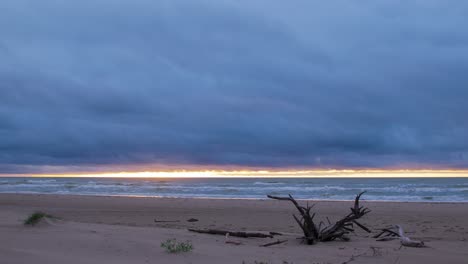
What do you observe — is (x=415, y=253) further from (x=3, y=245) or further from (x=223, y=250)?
(x=3, y=245)

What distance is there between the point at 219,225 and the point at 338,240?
6472mm

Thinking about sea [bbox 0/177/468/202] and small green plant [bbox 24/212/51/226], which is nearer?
small green plant [bbox 24/212/51/226]

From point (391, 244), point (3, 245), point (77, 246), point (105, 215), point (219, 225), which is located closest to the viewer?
point (3, 245)

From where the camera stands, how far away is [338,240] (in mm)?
10055

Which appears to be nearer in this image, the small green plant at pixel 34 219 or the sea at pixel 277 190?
the small green plant at pixel 34 219

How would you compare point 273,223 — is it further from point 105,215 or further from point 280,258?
point 280,258

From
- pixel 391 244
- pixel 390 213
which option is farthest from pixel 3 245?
pixel 390 213

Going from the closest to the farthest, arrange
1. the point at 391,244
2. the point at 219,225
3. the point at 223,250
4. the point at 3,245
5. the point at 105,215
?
the point at 3,245
the point at 223,250
the point at 391,244
the point at 219,225
the point at 105,215

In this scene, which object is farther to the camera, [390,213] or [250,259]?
[390,213]

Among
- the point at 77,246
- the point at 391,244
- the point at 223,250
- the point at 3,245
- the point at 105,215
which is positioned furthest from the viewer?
the point at 105,215

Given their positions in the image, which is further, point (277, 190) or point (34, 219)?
point (277, 190)

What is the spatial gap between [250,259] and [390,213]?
49.7ft

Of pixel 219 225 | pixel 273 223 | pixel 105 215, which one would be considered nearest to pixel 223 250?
pixel 219 225

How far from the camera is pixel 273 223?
1680 centimetres
